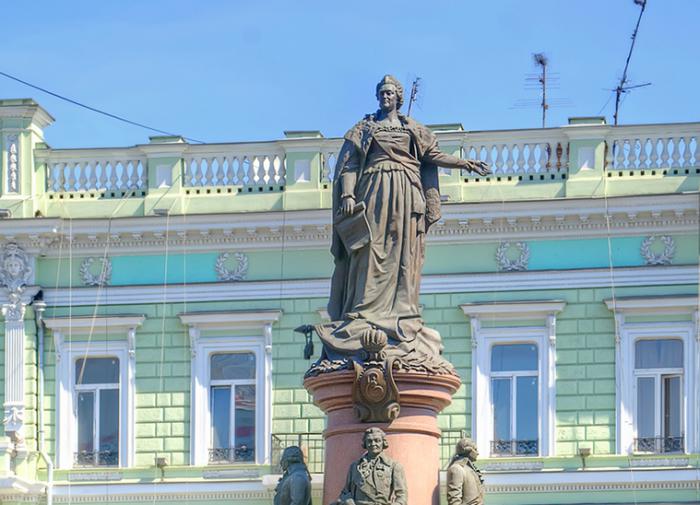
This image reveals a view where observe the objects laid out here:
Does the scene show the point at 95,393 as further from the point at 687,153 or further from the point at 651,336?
the point at 687,153

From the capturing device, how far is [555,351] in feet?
135

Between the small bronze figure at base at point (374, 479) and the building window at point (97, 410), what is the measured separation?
25.4 metres

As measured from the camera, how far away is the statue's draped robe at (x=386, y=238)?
717 inches

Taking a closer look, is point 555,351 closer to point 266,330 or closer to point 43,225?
point 266,330

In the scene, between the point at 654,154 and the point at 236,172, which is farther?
the point at 236,172

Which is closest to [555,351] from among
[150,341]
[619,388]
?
[619,388]

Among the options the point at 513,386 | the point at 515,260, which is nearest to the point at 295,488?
the point at 513,386

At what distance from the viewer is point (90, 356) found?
42750 mm

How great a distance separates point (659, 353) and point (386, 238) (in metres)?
23.0

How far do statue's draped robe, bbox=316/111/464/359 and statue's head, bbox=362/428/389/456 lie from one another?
71 cm

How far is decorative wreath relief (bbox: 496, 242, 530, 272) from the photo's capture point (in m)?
41.5

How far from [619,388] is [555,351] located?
1.20 meters

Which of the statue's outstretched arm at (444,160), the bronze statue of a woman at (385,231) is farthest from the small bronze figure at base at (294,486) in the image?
the statue's outstretched arm at (444,160)

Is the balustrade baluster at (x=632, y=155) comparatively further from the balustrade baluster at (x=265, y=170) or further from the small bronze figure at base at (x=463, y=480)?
the small bronze figure at base at (x=463, y=480)
